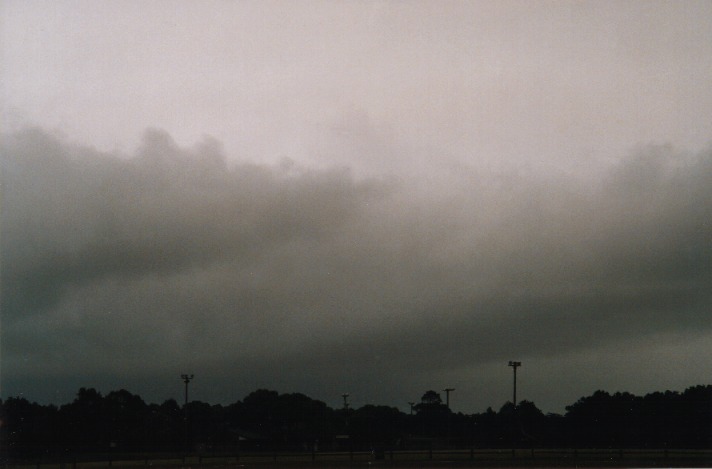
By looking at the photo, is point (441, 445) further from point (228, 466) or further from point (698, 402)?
point (228, 466)

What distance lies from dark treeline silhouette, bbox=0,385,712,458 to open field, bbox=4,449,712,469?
170cm

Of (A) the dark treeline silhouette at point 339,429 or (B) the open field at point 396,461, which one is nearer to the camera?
(B) the open field at point 396,461

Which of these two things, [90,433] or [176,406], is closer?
[90,433]

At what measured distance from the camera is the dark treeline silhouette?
5169cm

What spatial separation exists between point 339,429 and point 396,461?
3628 centimetres

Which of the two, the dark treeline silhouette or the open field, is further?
the dark treeline silhouette

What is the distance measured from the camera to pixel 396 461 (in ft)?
148

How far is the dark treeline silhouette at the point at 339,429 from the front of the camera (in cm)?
5169

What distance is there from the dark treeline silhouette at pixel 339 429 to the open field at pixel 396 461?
1700mm

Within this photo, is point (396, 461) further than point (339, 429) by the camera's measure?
No

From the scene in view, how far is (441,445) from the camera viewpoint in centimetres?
6022

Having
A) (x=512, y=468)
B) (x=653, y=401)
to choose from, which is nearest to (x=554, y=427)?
(x=653, y=401)

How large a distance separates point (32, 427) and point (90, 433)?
4740 mm

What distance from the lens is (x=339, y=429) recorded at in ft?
264
